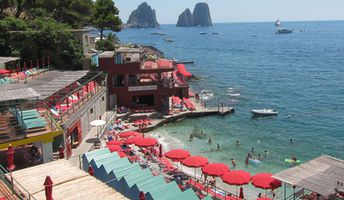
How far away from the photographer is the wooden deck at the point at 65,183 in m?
14.1

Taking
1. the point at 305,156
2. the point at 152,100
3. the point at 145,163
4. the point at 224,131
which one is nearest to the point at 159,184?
the point at 145,163

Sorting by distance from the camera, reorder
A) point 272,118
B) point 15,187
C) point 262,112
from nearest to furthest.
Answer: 1. point 15,187
2. point 272,118
3. point 262,112

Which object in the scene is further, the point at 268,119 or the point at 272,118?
the point at 272,118

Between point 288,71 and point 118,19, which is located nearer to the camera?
point 118,19

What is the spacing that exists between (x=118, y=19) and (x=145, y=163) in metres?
45.5

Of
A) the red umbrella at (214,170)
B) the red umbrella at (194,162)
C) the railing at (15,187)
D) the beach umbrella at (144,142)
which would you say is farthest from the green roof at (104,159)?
the beach umbrella at (144,142)

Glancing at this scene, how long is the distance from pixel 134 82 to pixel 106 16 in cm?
2507

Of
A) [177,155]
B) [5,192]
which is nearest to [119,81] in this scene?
[177,155]

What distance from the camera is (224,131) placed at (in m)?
47.6

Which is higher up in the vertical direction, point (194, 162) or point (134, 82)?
point (134, 82)

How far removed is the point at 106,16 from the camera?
235ft

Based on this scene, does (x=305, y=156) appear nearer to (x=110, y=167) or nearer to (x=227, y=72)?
(x=110, y=167)

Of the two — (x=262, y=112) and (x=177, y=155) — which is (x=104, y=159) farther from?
(x=262, y=112)

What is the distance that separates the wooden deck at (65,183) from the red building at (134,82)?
109ft
